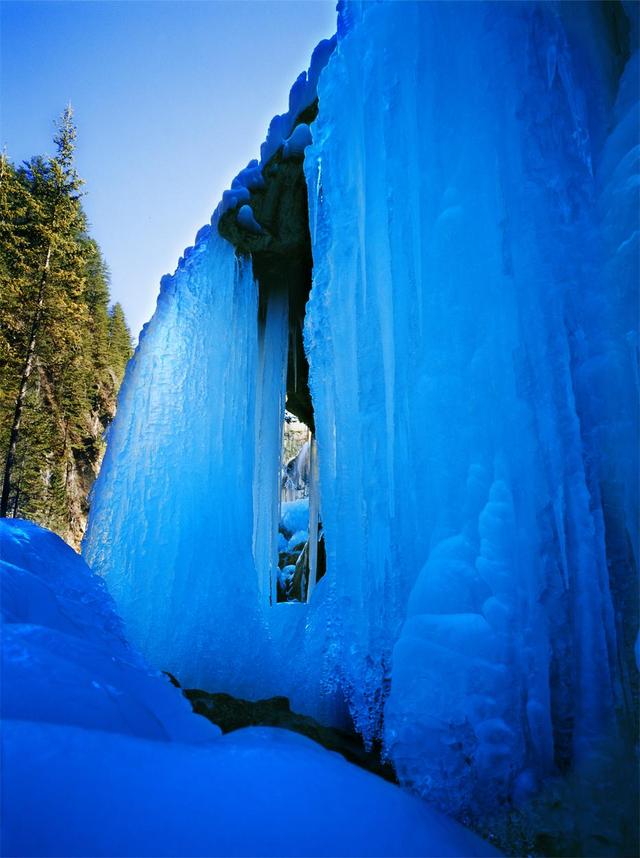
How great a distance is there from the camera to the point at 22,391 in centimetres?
1048

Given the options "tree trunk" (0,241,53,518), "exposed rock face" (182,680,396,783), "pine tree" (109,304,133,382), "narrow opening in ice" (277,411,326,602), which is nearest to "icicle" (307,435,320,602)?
"narrow opening in ice" (277,411,326,602)

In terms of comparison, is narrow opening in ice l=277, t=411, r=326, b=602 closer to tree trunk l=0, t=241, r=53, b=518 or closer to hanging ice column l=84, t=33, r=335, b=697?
hanging ice column l=84, t=33, r=335, b=697

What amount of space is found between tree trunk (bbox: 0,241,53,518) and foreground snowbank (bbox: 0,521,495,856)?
30.3 feet

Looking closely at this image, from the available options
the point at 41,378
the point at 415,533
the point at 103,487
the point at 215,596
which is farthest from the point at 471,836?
the point at 41,378

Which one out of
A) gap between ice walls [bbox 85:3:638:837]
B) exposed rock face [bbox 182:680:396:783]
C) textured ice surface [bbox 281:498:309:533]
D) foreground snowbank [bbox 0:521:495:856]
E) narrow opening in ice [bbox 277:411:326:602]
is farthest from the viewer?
textured ice surface [bbox 281:498:309:533]

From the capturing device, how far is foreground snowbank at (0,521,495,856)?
99cm

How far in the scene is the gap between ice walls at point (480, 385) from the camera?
1718 mm

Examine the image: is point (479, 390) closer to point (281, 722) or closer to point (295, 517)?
point (281, 722)

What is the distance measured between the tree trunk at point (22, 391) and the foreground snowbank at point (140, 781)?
30.3ft

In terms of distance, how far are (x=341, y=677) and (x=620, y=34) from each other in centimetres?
359

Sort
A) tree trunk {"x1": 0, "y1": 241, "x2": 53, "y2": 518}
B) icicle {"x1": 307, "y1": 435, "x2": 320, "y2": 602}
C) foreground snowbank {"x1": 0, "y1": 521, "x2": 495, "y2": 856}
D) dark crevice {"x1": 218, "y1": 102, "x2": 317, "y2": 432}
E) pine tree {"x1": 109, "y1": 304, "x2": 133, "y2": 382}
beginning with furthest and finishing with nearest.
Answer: pine tree {"x1": 109, "y1": 304, "x2": 133, "y2": 382}
tree trunk {"x1": 0, "y1": 241, "x2": 53, "y2": 518}
icicle {"x1": 307, "y1": 435, "x2": 320, "y2": 602}
dark crevice {"x1": 218, "y1": 102, "x2": 317, "y2": 432}
foreground snowbank {"x1": 0, "y1": 521, "x2": 495, "y2": 856}

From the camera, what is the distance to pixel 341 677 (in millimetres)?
3000

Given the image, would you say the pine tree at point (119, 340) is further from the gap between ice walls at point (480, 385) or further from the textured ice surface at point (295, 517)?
the gap between ice walls at point (480, 385)

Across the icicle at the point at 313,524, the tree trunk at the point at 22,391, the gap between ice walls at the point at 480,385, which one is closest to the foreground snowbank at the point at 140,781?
the gap between ice walls at the point at 480,385
